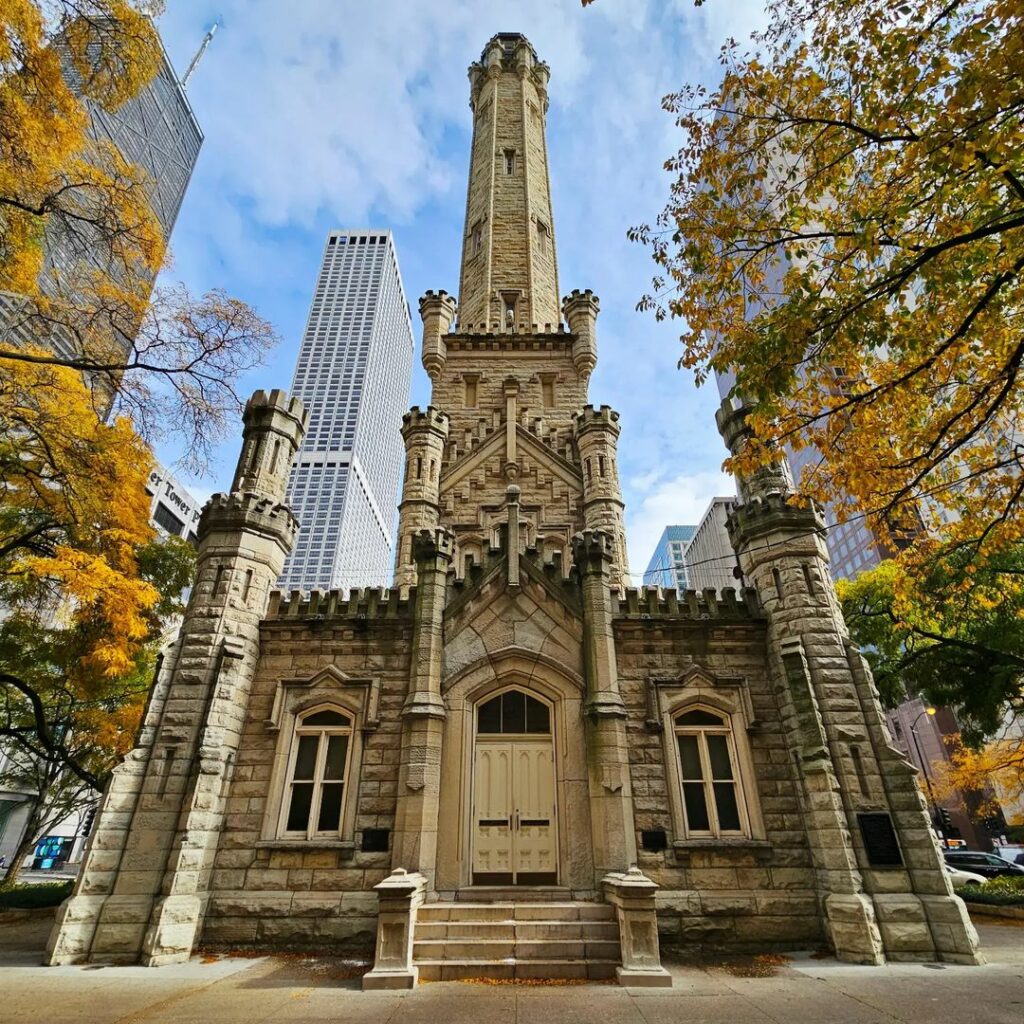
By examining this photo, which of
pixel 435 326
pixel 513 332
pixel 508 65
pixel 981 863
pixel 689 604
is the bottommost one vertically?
pixel 981 863

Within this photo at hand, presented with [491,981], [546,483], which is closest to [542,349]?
[546,483]

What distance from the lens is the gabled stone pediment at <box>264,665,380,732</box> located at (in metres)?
11.6

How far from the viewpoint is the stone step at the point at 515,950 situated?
843cm

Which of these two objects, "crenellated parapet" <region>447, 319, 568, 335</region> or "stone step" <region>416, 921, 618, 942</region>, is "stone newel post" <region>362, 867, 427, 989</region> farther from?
"crenellated parapet" <region>447, 319, 568, 335</region>

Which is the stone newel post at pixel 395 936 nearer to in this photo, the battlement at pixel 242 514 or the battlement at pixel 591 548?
the battlement at pixel 591 548

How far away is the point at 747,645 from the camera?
39.8 ft

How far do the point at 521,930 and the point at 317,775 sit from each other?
476 cm

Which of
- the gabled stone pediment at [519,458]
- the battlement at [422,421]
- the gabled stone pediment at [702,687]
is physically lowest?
the gabled stone pediment at [702,687]

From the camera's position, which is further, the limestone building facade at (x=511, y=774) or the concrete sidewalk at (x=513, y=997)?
the limestone building facade at (x=511, y=774)

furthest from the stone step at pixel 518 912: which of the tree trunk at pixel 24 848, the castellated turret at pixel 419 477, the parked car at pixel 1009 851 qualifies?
the parked car at pixel 1009 851

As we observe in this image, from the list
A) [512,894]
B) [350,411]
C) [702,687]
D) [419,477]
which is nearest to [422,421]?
[419,477]

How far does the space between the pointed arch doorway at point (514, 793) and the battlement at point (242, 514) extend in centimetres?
604

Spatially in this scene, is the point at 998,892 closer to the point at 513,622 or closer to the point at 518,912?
the point at 518,912

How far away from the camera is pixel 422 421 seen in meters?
21.0
